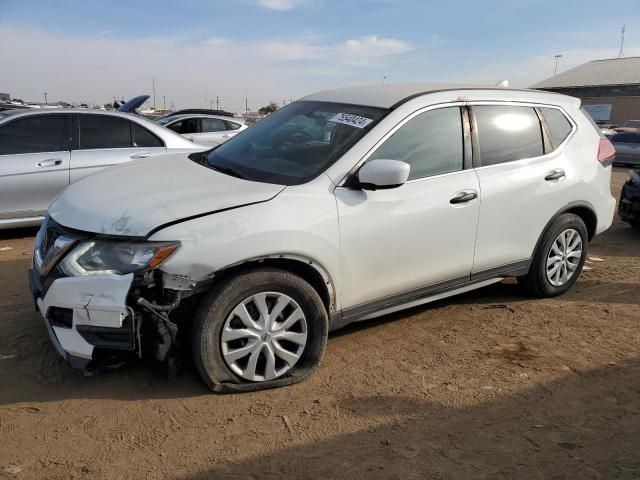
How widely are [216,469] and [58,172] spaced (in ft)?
15.1

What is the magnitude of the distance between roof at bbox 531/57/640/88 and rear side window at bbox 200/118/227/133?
54.1 meters

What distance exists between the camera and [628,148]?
17.3m

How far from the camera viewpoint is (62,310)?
2809 millimetres

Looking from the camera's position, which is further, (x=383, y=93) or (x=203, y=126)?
(x=203, y=126)

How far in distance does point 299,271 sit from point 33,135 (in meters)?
4.39

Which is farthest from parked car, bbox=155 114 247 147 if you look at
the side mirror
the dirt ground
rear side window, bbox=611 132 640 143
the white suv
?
rear side window, bbox=611 132 640 143

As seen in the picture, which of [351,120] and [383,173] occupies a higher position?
[351,120]

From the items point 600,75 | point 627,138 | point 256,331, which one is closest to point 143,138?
point 256,331

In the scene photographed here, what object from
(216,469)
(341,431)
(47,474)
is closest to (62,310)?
(47,474)

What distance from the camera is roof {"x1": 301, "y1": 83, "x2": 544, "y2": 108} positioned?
3.69 metres

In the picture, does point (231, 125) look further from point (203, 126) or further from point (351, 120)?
point (351, 120)

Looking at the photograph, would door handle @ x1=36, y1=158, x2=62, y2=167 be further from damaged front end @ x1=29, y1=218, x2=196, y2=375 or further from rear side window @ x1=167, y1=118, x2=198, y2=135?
rear side window @ x1=167, y1=118, x2=198, y2=135

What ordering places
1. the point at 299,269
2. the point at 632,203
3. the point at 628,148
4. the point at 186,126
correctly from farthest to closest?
1. the point at 628,148
2. the point at 186,126
3. the point at 632,203
4. the point at 299,269

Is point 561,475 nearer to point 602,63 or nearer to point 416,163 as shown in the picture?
point 416,163
